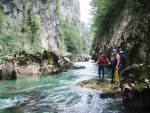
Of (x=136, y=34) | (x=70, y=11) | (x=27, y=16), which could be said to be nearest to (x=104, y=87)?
(x=136, y=34)

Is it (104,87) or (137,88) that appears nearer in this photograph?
(137,88)

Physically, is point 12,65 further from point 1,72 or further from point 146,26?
point 146,26

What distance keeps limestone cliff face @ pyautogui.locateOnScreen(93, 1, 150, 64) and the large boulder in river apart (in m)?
10.7

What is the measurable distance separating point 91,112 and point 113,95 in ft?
11.8

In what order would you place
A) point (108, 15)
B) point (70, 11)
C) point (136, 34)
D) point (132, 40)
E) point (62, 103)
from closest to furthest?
point (62, 103) → point (136, 34) → point (132, 40) → point (108, 15) → point (70, 11)

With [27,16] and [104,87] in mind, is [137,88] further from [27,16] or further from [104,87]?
[27,16]

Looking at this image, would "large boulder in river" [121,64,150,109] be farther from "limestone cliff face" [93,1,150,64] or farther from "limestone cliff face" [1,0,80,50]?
"limestone cliff face" [1,0,80,50]

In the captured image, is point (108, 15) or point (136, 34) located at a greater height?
point (108, 15)

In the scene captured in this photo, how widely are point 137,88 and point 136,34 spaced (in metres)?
16.4

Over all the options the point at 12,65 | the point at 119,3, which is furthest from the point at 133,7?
the point at 12,65

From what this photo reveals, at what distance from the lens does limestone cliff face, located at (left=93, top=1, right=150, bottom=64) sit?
24828 mm

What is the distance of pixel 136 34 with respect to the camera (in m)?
27.8

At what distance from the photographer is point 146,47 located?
24406 mm

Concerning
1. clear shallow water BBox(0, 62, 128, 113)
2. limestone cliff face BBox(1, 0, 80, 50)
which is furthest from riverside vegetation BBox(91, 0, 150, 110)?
limestone cliff face BBox(1, 0, 80, 50)
